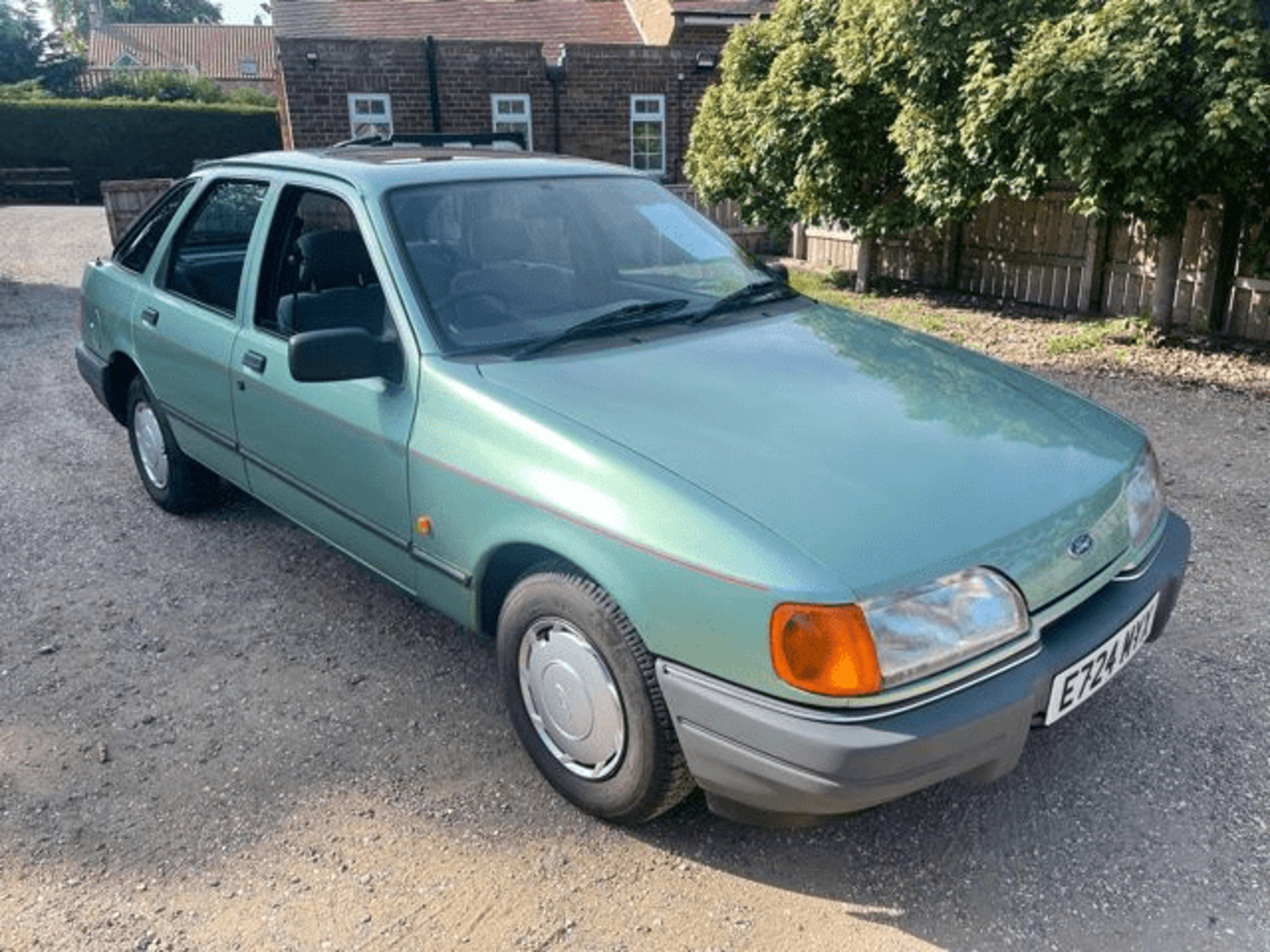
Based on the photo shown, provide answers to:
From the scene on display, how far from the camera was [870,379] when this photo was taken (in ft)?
9.78

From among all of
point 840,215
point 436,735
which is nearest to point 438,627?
point 436,735

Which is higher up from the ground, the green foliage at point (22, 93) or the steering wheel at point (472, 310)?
the green foliage at point (22, 93)

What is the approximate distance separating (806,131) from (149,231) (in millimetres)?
7050

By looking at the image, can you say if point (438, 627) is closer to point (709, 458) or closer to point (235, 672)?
point (235, 672)

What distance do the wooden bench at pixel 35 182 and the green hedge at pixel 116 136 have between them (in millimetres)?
274

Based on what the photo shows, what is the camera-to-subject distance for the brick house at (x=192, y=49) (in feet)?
194

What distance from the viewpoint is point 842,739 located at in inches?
80.9

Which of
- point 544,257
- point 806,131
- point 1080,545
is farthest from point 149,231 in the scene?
point 806,131

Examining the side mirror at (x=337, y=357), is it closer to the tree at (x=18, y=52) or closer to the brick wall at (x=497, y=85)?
the brick wall at (x=497, y=85)

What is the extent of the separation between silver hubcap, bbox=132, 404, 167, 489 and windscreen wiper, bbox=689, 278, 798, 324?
9.26 ft

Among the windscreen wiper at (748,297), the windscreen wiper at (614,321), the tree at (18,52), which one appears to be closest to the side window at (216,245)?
the windscreen wiper at (614,321)

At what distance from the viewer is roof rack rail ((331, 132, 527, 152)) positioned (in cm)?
444

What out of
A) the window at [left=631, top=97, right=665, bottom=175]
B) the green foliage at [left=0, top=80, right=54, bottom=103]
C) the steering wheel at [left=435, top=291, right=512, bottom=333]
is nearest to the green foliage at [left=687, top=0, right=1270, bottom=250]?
the steering wheel at [left=435, top=291, right=512, bottom=333]

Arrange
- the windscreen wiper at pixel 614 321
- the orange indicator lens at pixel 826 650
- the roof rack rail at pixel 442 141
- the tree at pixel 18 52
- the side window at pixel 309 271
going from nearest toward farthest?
the orange indicator lens at pixel 826 650
the windscreen wiper at pixel 614 321
the side window at pixel 309 271
the roof rack rail at pixel 442 141
the tree at pixel 18 52
